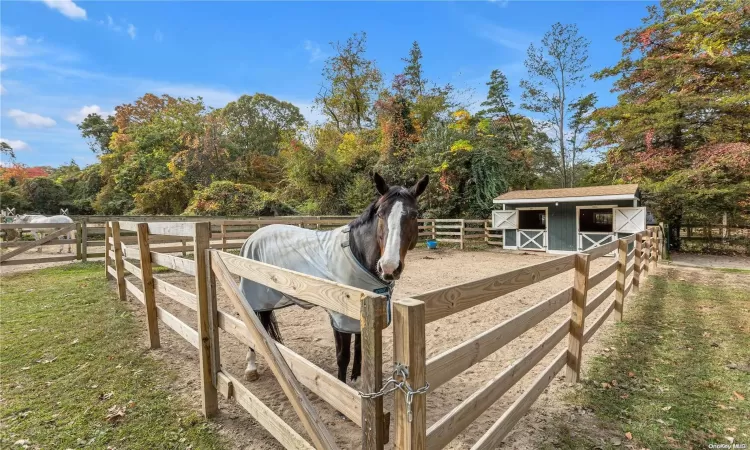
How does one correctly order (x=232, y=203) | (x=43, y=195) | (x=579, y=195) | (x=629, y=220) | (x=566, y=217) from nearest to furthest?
(x=629, y=220) < (x=579, y=195) < (x=566, y=217) < (x=232, y=203) < (x=43, y=195)

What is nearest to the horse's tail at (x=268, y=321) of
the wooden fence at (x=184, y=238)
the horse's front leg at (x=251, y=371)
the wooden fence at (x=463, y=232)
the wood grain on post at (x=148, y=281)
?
the horse's front leg at (x=251, y=371)

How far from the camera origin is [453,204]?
16.9 meters

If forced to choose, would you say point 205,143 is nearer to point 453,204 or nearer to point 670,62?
point 453,204

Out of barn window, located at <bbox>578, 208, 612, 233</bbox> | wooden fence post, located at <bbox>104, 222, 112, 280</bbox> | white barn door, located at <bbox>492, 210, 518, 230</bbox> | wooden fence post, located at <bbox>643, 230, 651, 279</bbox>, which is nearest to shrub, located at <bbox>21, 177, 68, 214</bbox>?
wooden fence post, located at <bbox>104, 222, 112, 280</bbox>

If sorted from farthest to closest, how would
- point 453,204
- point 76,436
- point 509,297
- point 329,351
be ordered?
1. point 453,204
2. point 509,297
3. point 329,351
4. point 76,436

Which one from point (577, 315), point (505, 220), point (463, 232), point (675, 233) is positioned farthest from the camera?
point (463, 232)

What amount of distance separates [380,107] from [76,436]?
61.8 feet

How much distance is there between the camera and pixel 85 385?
2.81m

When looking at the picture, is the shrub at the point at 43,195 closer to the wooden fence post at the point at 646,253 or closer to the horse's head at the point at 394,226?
the horse's head at the point at 394,226

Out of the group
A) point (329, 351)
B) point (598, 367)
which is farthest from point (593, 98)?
point (329, 351)

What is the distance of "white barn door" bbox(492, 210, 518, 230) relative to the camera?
14.1m

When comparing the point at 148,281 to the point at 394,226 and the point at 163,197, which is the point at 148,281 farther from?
the point at 163,197

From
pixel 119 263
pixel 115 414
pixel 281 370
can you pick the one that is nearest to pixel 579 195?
pixel 281 370

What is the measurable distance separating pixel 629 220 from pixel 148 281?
1407 centimetres
